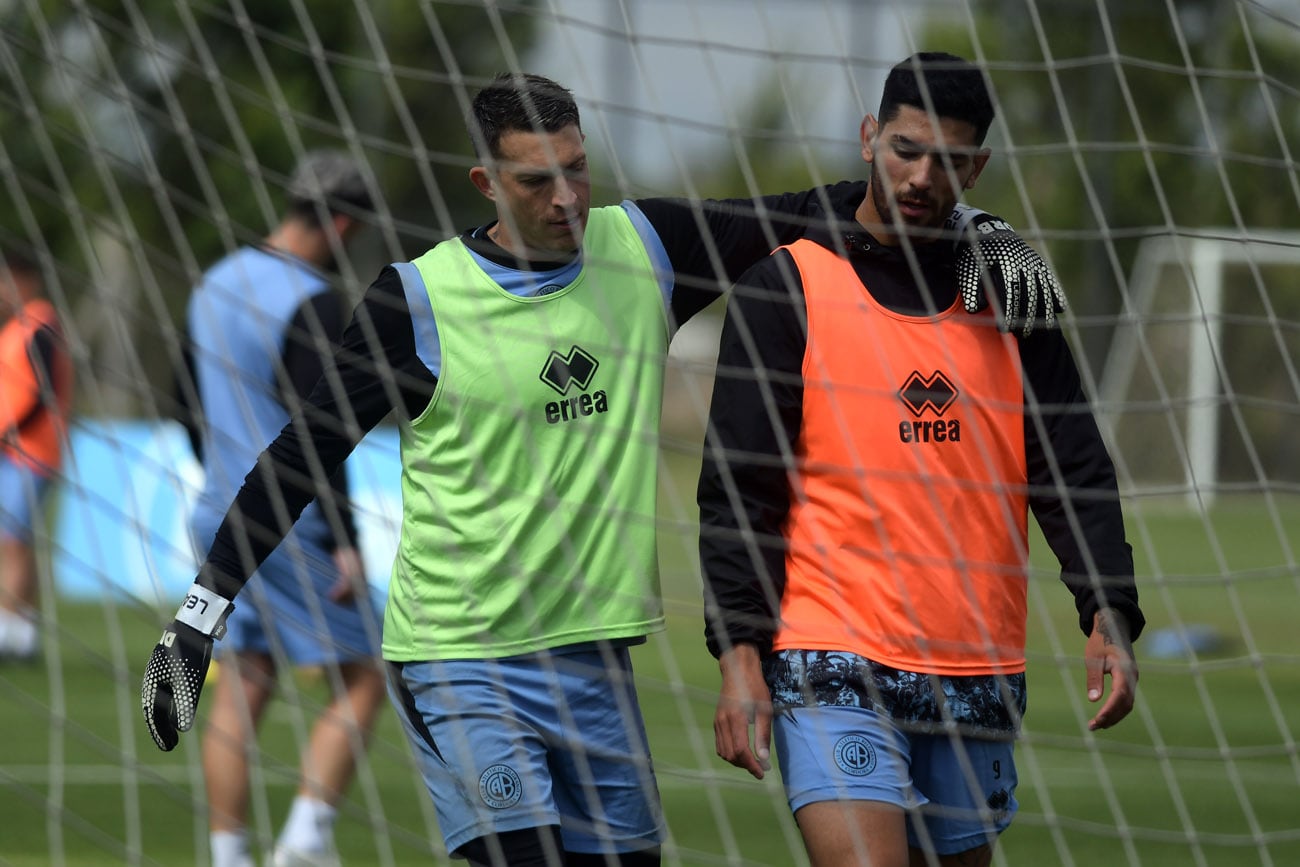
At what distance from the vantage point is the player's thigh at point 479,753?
334cm

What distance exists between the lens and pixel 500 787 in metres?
3.35

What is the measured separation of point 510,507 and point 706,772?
1.72m

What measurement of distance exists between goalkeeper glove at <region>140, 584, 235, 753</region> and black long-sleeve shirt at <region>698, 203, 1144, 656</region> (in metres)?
0.90

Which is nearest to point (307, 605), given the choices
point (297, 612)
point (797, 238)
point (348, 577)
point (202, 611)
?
point (297, 612)

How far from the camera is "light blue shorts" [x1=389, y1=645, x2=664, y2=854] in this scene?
3.36 meters

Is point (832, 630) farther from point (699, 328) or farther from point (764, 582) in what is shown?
point (699, 328)

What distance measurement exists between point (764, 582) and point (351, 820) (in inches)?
122

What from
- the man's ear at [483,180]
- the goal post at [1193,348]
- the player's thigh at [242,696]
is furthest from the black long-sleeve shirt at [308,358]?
the goal post at [1193,348]

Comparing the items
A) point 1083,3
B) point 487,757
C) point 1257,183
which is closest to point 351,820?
point 487,757

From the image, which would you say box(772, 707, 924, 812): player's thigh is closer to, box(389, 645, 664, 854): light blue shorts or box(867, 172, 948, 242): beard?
box(389, 645, 664, 854): light blue shorts

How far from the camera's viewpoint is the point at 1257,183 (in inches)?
872

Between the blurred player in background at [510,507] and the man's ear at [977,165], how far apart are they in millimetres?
180

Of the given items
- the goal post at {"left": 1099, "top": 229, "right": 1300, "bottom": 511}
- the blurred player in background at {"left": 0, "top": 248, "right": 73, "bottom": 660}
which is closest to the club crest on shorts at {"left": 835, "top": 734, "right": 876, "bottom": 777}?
the blurred player in background at {"left": 0, "top": 248, "right": 73, "bottom": 660}

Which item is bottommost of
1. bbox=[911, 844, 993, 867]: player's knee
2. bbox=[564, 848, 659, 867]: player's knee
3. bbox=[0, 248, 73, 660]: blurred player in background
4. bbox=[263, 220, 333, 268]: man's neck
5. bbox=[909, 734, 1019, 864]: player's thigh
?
bbox=[911, 844, 993, 867]: player's knee
